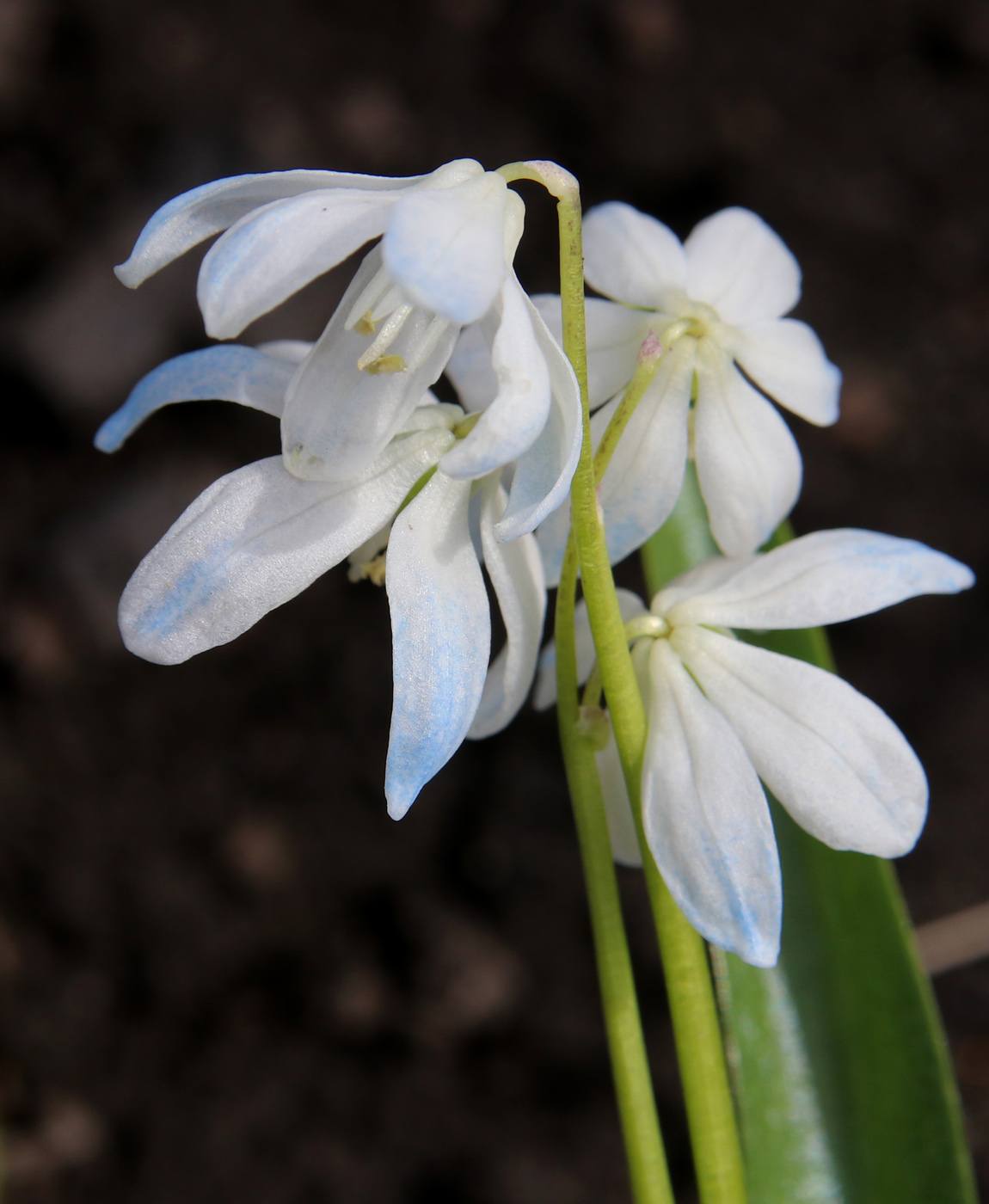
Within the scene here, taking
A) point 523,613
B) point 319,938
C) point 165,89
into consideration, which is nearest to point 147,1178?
point 319,938

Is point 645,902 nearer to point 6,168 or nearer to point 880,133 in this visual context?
point 880,133

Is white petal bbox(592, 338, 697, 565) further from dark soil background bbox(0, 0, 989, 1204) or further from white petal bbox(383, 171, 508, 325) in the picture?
dark soil background bbox(0, 0, 989, 1204)

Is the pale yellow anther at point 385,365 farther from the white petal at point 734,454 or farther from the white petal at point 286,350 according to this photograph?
the white petal at point 734,454

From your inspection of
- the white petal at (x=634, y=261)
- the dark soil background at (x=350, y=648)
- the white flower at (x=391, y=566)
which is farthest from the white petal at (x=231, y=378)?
the dark soil background at (x=350, y=648)

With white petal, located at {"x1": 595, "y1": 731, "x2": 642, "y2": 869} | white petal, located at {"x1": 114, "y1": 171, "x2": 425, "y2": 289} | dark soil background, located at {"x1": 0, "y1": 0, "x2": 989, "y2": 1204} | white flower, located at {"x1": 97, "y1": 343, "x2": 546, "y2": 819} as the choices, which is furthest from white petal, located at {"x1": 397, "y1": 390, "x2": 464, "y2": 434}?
dark soil background, located at {"x1": 0, "y1": 0, "x2": 989, "y2": 1204}

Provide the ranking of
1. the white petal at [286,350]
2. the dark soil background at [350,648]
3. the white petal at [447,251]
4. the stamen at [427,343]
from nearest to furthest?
1. the white petal at [447,251]
2. the stamen at [427,343]
3. the white petal at [286,350]
4. the dark soil background at [350,648]
